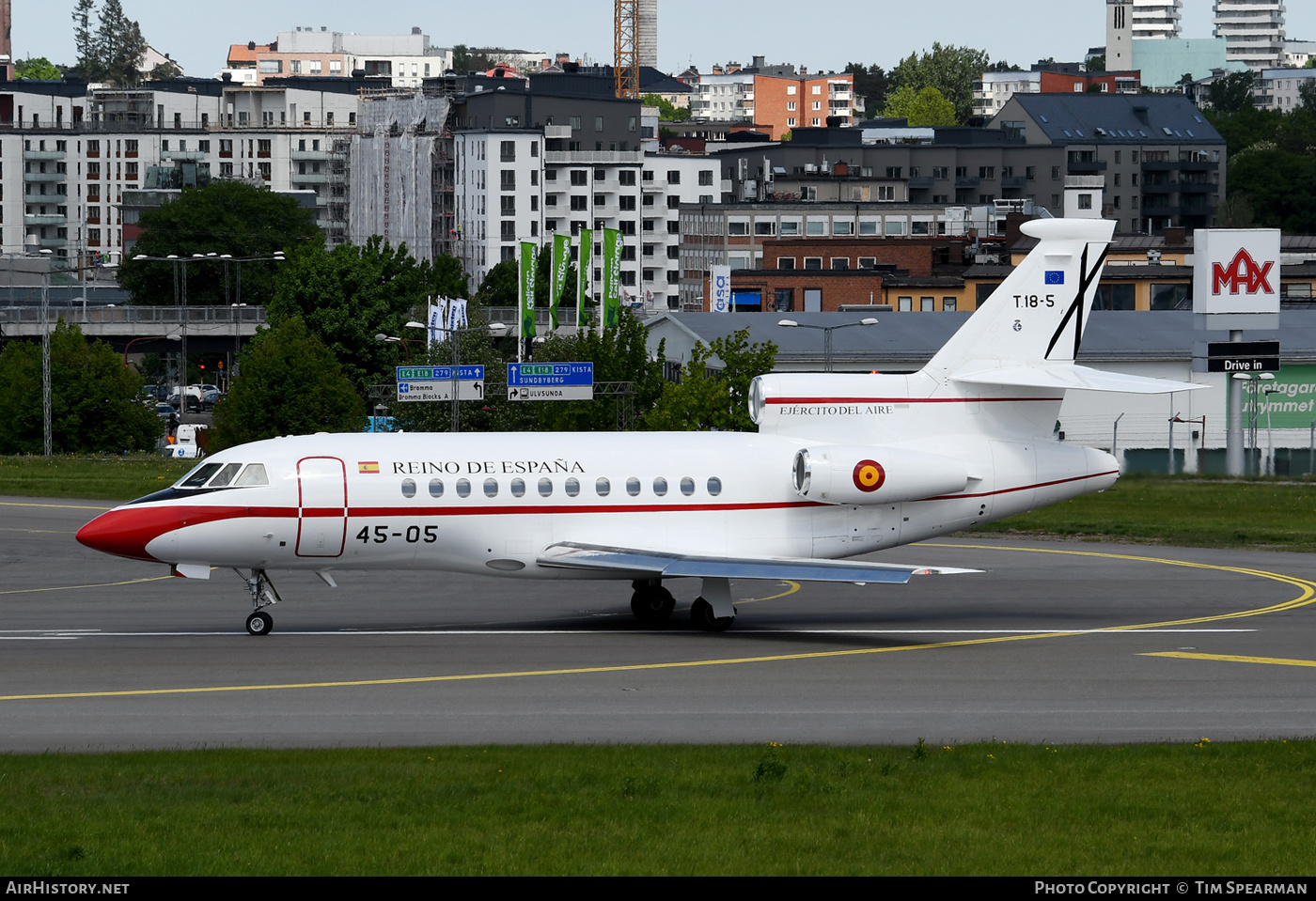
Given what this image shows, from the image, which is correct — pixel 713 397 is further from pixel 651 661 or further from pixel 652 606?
pixel 651 661

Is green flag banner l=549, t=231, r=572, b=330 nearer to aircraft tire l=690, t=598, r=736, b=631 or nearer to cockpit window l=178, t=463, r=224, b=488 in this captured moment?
aircraft tire l=690, t=598, r=736, b=631

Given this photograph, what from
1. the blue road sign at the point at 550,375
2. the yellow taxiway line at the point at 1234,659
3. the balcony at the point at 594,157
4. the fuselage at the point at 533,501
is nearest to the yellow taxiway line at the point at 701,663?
the yellow taxiway line at the point at 1234,659

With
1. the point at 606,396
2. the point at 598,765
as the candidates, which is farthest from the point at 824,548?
the point at 606,396

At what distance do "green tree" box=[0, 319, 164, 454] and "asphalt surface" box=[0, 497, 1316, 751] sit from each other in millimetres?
44086

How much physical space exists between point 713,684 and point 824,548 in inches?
287

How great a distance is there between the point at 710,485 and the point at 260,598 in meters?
8.77

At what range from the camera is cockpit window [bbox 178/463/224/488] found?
99.5 feet

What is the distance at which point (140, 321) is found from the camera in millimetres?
121938

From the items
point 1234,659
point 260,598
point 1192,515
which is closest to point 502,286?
point 1192,515

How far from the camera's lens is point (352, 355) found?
106750mm

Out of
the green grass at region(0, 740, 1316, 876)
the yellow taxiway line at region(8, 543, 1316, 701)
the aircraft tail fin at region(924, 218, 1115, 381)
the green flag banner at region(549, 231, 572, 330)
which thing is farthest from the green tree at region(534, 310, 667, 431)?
the green grass at region(0, 740, 1316, 876)

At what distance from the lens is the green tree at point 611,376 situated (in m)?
70.0

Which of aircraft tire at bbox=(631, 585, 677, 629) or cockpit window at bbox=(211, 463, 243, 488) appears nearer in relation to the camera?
cockpit window at bbox=(211, 463, 243, 488)
